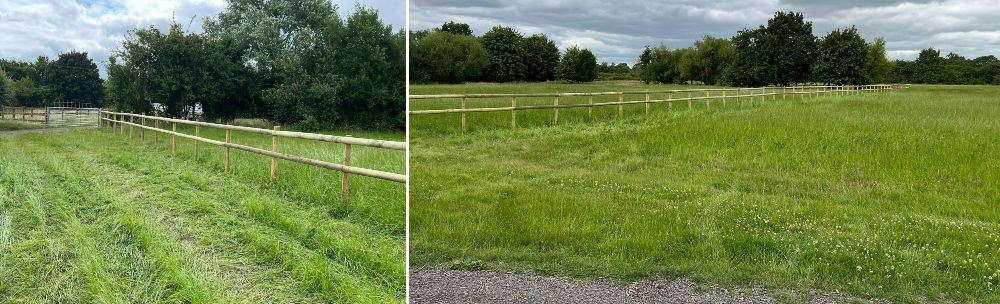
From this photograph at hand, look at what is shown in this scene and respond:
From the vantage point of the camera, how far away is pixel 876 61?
1412cm

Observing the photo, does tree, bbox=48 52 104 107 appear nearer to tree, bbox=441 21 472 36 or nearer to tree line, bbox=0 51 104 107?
tree line, bbox=0 51 104 107

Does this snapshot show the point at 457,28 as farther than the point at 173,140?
Yes

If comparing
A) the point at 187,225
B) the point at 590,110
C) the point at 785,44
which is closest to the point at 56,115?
the point at 187,225

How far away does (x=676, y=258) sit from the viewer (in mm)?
4328

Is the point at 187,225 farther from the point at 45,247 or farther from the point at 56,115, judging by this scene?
the point at 56,115

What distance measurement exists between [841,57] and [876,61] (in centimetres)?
284

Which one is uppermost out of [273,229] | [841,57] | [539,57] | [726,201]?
[841,57]

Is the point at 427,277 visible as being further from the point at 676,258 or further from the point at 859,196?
the point at 859,196

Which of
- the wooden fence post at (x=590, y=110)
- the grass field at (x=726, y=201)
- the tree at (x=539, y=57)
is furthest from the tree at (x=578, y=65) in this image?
the wooden fence post at (x=590, y=110)

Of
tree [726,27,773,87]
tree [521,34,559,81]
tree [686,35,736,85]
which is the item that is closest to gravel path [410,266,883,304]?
tree [521,34,559,81]

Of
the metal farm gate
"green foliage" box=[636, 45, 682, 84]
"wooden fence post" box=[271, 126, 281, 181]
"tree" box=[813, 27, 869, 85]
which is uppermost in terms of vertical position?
"tree" box=[813, 27, 869, 85]

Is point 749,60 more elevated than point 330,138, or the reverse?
point 749,60

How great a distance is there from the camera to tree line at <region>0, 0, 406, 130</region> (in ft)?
5.79

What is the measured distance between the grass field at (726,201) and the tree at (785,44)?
32.6 inches
